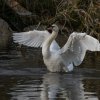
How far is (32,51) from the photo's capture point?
2016cm

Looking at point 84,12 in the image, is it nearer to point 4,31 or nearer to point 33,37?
point 33,37

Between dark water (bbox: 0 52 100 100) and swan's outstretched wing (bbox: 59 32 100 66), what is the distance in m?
0.33

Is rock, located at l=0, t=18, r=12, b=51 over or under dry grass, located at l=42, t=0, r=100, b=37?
under

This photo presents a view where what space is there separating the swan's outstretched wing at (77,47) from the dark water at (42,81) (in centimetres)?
33

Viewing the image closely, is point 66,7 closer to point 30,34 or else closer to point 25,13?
point 30,34

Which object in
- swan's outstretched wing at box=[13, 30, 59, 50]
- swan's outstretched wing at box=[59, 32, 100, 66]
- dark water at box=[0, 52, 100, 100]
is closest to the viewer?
dark water at box=[0, 52, 100, 100]

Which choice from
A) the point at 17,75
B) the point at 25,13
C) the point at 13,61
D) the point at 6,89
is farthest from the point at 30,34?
the point at 25,13

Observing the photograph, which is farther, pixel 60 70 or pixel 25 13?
pixel 25 13

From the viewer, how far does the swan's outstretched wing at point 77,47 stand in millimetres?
15219

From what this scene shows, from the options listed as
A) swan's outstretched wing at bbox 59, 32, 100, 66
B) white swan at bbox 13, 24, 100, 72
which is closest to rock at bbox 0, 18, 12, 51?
white swan at bbox 13, 24, 100, 72

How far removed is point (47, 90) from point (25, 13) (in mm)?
15041

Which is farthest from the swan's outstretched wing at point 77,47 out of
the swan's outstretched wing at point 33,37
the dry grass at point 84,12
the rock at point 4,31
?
the rock at point 4,31

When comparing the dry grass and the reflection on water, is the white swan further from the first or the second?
the dry grass

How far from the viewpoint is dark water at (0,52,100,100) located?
10963 millimetres
